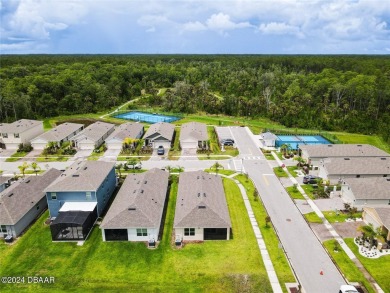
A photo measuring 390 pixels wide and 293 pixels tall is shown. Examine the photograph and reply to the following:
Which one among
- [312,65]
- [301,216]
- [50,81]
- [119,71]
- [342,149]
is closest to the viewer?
[301,216]

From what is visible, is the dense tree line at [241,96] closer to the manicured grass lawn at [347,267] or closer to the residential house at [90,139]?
the residential house at [90,139]

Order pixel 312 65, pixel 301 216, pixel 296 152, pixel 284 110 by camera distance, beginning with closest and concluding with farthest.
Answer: pixel 301 216
pixel 296 152
pixel 284 110
pixel 312 65

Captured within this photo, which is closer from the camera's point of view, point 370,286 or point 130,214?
point 370,286

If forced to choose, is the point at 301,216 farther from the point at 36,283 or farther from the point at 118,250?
the point at 36,283

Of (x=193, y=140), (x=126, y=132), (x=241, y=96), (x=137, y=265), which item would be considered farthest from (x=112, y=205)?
(x=241, y=96)

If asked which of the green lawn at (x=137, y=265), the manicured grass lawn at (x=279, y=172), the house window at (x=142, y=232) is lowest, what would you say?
the green lawn at (x=137, y=265)

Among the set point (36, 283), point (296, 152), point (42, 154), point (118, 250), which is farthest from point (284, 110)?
point (36, 283)

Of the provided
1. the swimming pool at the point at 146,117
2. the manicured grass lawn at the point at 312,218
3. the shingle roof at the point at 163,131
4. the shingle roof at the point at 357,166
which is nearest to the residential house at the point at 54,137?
the shingle roof at the point at 163,131
